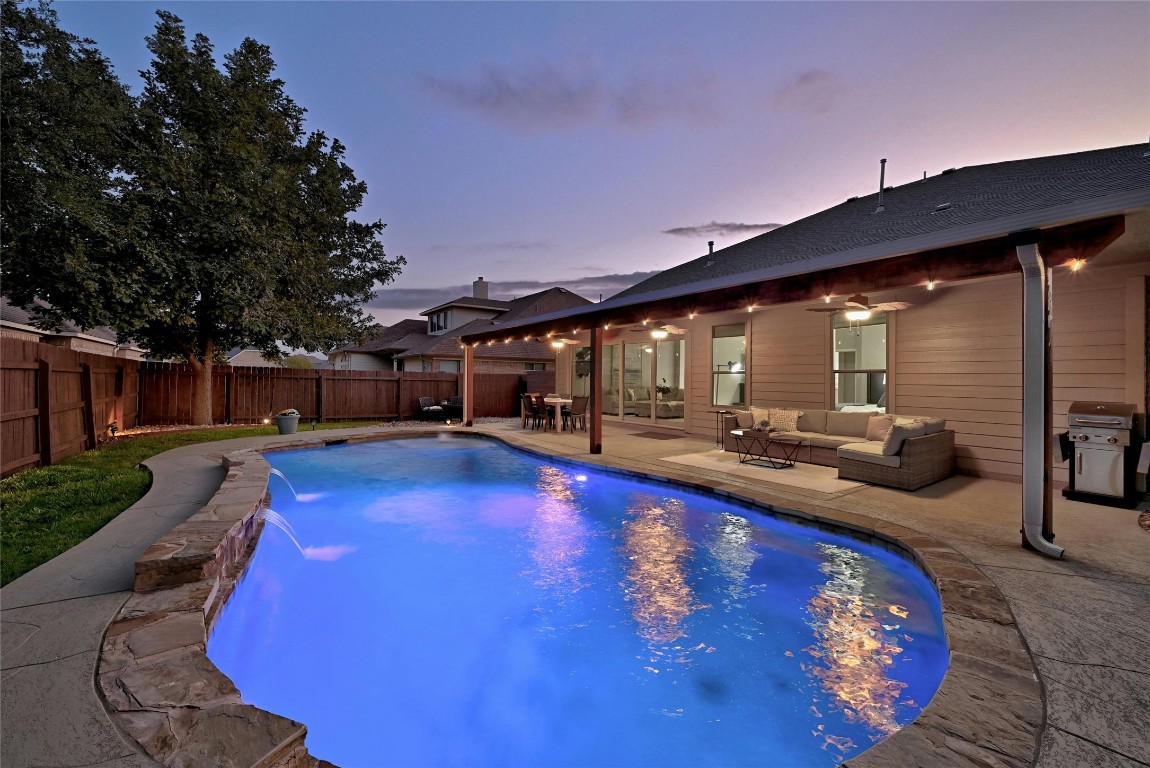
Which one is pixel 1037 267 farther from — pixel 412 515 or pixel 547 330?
pixel 547 330

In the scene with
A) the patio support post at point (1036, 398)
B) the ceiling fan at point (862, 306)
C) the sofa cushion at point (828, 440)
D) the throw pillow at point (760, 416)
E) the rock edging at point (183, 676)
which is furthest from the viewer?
the throw pillow at point (760, 416)

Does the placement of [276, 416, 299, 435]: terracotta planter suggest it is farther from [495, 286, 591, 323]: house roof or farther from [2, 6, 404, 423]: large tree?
[495, 286, 591, 323]: house roof

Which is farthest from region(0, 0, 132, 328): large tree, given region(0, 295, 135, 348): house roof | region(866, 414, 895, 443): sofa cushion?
region(866, 414, 895, 443): sofa cushion

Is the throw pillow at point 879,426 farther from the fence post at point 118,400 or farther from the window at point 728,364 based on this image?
the fence post at point 118,400

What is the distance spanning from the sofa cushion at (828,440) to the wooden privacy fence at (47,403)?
10252 millimetres

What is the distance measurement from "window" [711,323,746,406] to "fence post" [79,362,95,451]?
11351mm

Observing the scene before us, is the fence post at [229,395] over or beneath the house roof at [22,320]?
beneath

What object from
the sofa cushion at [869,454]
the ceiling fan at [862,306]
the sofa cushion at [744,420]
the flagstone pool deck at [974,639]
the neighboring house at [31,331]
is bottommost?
the flagstone pool deck at [974,639]

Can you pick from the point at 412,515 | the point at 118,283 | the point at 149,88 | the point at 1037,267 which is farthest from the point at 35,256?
the point at 1037,267

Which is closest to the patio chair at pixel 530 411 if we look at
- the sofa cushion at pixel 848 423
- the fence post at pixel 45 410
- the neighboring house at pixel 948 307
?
the neighboring house at pixel 948 307

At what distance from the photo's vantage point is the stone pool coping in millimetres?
1608

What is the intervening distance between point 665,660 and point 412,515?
13.9 ft

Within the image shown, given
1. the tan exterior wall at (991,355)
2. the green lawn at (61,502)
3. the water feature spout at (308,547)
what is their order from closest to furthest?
1. the green lawn at (61,502)
2. the water feature spout at (308,547)
3. the tan exterior wall at (991,355)

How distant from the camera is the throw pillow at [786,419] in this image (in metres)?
7.78
